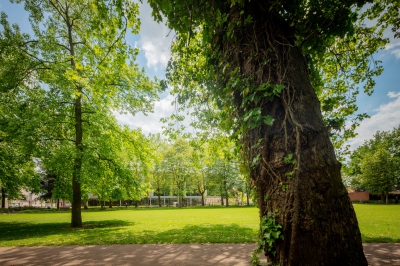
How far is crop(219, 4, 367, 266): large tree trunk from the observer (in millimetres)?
1797

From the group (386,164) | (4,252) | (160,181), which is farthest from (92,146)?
(386,164)

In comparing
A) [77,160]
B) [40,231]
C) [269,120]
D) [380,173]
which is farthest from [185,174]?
[269,120]

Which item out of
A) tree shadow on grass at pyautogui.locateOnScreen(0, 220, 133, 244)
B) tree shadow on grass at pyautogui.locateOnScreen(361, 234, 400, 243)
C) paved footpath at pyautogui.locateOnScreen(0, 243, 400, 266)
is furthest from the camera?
tree shadow on grass at pyautogui.locateOnScreen(0, 220, 133, 244)

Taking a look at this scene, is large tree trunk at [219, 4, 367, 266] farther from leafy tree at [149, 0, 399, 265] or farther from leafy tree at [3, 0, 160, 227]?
leafy tree at [3, 0, 160, 227]

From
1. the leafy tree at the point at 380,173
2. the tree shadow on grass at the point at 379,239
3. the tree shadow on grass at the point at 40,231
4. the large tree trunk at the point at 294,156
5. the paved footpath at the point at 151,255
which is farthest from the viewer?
the leafy tree at the point at 380,173

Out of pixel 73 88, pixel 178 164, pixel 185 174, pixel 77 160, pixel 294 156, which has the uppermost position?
pixel 73 88

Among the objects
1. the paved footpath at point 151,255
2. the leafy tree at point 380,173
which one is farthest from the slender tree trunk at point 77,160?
the leafy tree at point 380,173

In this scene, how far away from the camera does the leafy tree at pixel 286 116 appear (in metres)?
1.82

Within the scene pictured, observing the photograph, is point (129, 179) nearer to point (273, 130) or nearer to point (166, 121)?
point (166, 121)

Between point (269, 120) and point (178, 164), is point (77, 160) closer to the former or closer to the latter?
point (269, 120)

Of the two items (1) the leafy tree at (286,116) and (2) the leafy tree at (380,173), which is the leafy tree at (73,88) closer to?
(1) the leafy tree at (286,116)

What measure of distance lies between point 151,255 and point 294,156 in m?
5.91

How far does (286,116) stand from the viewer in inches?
87.2

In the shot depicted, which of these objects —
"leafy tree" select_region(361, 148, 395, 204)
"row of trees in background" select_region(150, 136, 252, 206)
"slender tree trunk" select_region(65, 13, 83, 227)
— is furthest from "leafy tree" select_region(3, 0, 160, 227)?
"leafy tree" select_region(361, 148, 395, 204)
